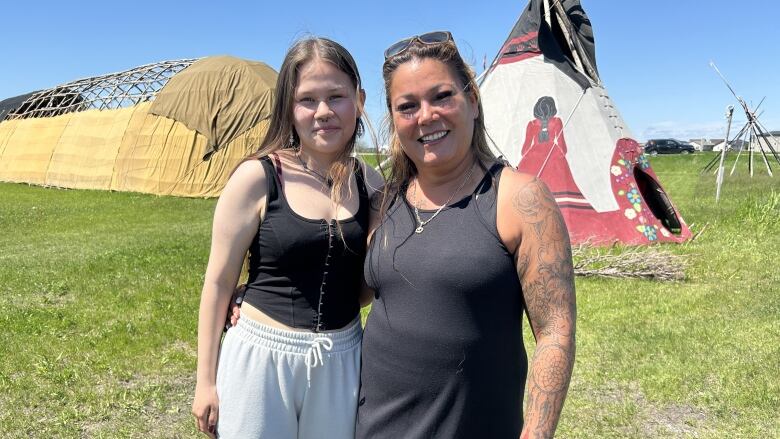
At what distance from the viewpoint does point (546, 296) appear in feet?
6.16

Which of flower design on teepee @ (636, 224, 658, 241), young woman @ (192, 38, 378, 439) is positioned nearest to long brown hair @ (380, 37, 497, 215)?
young woman @ (192, 38, 378, 439)

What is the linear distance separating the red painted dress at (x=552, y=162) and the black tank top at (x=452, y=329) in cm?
806

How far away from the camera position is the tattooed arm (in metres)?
1.86

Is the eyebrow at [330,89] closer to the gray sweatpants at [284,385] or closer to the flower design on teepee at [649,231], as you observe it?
the gray sweatpants at [284,385]

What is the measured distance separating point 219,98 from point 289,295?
18965 mm

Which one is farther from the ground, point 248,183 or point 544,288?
point 248,183

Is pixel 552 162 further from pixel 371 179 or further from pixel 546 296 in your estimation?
pixel 546 296

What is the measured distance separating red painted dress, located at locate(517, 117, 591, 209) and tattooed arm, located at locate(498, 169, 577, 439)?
808cm

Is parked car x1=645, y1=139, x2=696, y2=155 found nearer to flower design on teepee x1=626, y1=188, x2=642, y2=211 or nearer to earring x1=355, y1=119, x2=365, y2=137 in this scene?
flower design on teepee x1=626, y1=188, x2=642, y2=211

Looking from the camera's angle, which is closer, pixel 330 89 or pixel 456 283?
pixel 456 283

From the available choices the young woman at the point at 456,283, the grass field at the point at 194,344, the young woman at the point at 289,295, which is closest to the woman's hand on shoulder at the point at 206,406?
the young woman at the point at 289,295

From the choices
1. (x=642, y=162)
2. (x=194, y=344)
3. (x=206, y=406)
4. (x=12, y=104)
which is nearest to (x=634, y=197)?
(x=642, y=162)

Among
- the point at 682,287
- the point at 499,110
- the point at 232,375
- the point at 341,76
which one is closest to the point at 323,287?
the point at 232,375

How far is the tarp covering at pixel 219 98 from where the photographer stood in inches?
778
